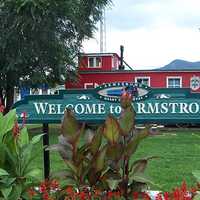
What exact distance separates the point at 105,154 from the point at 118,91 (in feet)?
5.84

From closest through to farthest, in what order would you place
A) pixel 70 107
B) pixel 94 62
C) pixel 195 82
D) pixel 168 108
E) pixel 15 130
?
pixel 15 130
pixel 168 108
pixel 70 107
pixel 195 82
pixel 94 62

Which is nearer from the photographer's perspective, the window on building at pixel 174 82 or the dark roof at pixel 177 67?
the window on building at pixel 174 82

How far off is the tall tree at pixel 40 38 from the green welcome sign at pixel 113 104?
2245cm

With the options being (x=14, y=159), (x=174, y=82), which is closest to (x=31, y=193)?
(x=14, y=159)

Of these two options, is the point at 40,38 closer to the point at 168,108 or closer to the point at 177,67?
the point at 168,108

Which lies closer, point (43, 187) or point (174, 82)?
point (43, 187)

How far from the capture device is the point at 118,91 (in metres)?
5.93

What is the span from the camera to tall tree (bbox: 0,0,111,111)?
94.6 ft

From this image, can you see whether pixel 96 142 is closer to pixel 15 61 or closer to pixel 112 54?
pixel 15 61

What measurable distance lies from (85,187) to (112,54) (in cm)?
4434

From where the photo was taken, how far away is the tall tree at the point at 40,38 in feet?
94.6

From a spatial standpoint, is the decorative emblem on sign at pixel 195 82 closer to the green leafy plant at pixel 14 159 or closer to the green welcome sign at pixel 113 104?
the green welcome sign at pixel 113 104

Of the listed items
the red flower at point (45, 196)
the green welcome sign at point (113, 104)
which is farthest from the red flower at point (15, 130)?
the green welcome sign at point (113, 104)

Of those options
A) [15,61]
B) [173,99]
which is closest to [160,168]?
[173,99]
